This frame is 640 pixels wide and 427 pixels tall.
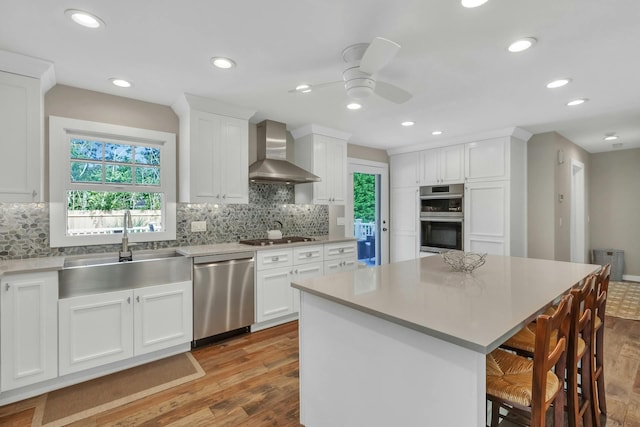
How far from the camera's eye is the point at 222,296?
3049mm

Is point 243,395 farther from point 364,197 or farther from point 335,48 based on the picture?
point 364,197

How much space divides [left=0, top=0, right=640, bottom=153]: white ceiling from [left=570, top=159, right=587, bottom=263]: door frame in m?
2.30

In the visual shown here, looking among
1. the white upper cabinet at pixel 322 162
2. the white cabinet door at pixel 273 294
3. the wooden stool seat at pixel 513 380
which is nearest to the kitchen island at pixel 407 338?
the wooden stool seat at pixel 513 380

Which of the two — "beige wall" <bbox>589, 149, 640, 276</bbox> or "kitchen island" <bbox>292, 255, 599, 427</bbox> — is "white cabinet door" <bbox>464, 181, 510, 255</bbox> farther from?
"beige wall" <bbox>589, 149, 640, 276</bbox>

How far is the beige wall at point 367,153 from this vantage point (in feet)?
16.7

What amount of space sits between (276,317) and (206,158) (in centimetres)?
183

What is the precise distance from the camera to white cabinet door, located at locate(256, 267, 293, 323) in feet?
10.8

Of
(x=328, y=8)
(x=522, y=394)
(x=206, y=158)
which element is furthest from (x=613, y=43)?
(x=206, y=158)

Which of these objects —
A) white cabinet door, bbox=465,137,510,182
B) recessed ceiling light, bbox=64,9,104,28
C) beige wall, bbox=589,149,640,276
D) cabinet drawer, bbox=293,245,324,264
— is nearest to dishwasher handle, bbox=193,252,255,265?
cabinet drawer, bbox=293,245,324,264

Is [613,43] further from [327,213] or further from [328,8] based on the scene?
[327,213]

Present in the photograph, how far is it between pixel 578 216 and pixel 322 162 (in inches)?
189

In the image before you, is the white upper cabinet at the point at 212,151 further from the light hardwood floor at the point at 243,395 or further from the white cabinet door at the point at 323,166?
the light hardwood floor at the point at 243,395

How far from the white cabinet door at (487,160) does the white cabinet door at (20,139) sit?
475cm

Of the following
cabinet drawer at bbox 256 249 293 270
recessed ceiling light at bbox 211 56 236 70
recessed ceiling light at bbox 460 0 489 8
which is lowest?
cabinet drawer at bbox 256 249 293 270
